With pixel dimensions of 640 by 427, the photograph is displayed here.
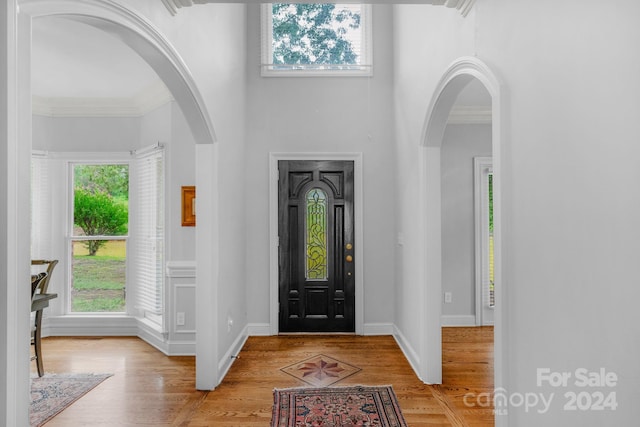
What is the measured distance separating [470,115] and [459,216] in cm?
126

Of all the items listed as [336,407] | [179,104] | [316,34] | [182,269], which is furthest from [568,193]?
[316,34]

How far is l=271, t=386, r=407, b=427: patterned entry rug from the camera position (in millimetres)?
2607

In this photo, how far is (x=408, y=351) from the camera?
379 centimetres

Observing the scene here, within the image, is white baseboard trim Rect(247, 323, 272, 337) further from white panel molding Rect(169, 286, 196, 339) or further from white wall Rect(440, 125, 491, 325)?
white wall Rect(440, 125, 491, 325)

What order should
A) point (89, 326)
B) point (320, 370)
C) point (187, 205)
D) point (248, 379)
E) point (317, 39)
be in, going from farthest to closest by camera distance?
point (317, 39) → point (89, 326) → point (187, 205) → point (320, 370) → point (248, 379)

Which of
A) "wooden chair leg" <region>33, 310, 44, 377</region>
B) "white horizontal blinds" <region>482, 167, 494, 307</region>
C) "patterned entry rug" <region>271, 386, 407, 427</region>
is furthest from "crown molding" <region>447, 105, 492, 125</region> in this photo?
"wooden chair leg" <region>33, 310, 44, 377</region>

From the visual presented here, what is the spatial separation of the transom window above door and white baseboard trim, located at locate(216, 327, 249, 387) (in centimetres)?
308

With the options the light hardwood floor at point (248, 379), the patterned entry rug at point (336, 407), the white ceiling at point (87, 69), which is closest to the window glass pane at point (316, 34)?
the white ceiling at point (87, 69)

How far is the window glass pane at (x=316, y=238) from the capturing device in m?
4.72

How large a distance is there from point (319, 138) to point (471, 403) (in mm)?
3146

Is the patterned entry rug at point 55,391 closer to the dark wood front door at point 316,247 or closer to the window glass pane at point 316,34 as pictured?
the dark wood front door at point 316,247

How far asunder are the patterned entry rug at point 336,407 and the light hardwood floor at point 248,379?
82 mm

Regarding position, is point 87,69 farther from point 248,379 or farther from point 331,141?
point 248,379

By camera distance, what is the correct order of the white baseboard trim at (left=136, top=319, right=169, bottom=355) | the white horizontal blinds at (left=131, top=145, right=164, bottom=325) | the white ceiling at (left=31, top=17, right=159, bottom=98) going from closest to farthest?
Result: the white ceiling at (left=31, top=17, right=159, bottom=98) → the white baseboard trim at (left=136, top=319, right=169, bottom=355) → the white horizontal blinds at (left=131, top=145, right=164, bottom=325)
